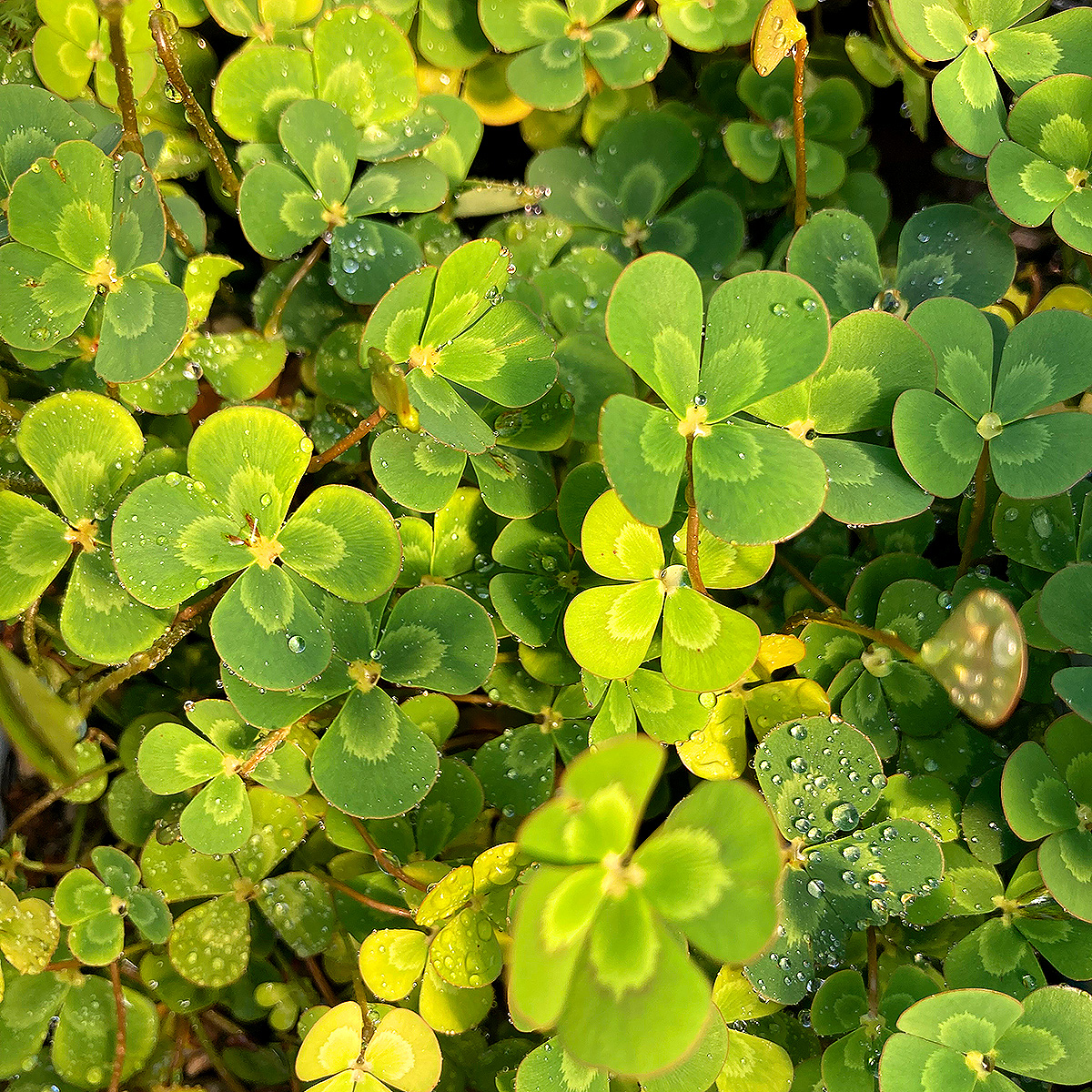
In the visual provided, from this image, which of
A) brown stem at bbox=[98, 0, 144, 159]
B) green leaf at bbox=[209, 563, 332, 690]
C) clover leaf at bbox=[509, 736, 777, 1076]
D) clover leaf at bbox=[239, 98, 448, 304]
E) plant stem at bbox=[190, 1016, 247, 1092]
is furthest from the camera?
plant stem at bbox=[190, 1016, 247, 1092]

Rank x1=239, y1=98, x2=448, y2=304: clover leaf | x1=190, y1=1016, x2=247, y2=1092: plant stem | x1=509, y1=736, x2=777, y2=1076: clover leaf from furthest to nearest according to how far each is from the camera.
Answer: x1=190, y1=1016, x2=247, y2=1092: plant stem → x1=239, y1=98, x2=448, y2=304: clover leaf → x1=509, y1=736, x2=777, y2=1076: clover leaf

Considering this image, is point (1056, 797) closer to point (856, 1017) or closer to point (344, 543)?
point (856, 1017)

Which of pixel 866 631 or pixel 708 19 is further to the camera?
pixel 708 19

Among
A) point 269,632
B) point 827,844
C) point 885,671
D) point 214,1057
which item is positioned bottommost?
point 214,1057

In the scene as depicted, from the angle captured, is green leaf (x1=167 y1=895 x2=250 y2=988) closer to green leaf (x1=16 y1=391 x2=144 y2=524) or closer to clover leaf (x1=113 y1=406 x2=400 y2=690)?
clover leaf (x1=113 y1=406 x2=400 y2=690)

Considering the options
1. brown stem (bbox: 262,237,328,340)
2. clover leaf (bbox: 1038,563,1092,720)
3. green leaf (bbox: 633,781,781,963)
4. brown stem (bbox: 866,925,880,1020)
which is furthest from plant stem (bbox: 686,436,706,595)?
brown stem (bbox: 262,237,328,340)

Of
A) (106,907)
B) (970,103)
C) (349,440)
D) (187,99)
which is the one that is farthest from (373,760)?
(970,103)

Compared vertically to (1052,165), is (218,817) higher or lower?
lower

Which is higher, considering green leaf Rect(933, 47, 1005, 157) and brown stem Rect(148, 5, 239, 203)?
brown stem Rect(148, 5, 239, 203)
